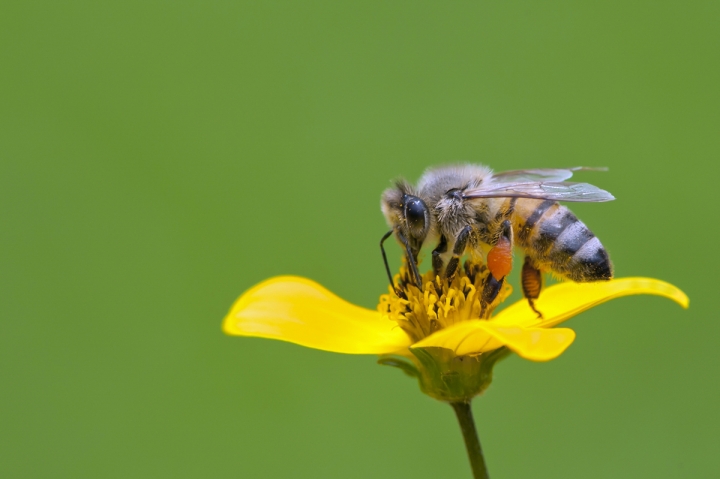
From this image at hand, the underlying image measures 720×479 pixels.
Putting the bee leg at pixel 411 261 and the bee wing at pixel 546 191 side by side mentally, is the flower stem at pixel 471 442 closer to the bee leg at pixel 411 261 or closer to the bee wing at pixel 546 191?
the bee leg at pixel 411 261

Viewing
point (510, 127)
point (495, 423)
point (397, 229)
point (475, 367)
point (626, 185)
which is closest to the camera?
point (475, 367)

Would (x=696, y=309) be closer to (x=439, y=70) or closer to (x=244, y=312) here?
(x=439, y=70)

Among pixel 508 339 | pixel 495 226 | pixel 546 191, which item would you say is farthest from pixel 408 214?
pixel 508 339

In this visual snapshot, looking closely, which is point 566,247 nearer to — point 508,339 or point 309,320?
point 508,339

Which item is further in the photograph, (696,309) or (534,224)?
(696,309)

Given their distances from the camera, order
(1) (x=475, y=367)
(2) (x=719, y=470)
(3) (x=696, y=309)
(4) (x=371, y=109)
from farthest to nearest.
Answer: (4) (x=371, y=109), (3) (x=696, y=309), (2) (x=719, y=470), (1) (x=475, y=367)

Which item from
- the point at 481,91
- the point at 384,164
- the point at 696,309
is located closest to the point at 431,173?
the point at 696,309
